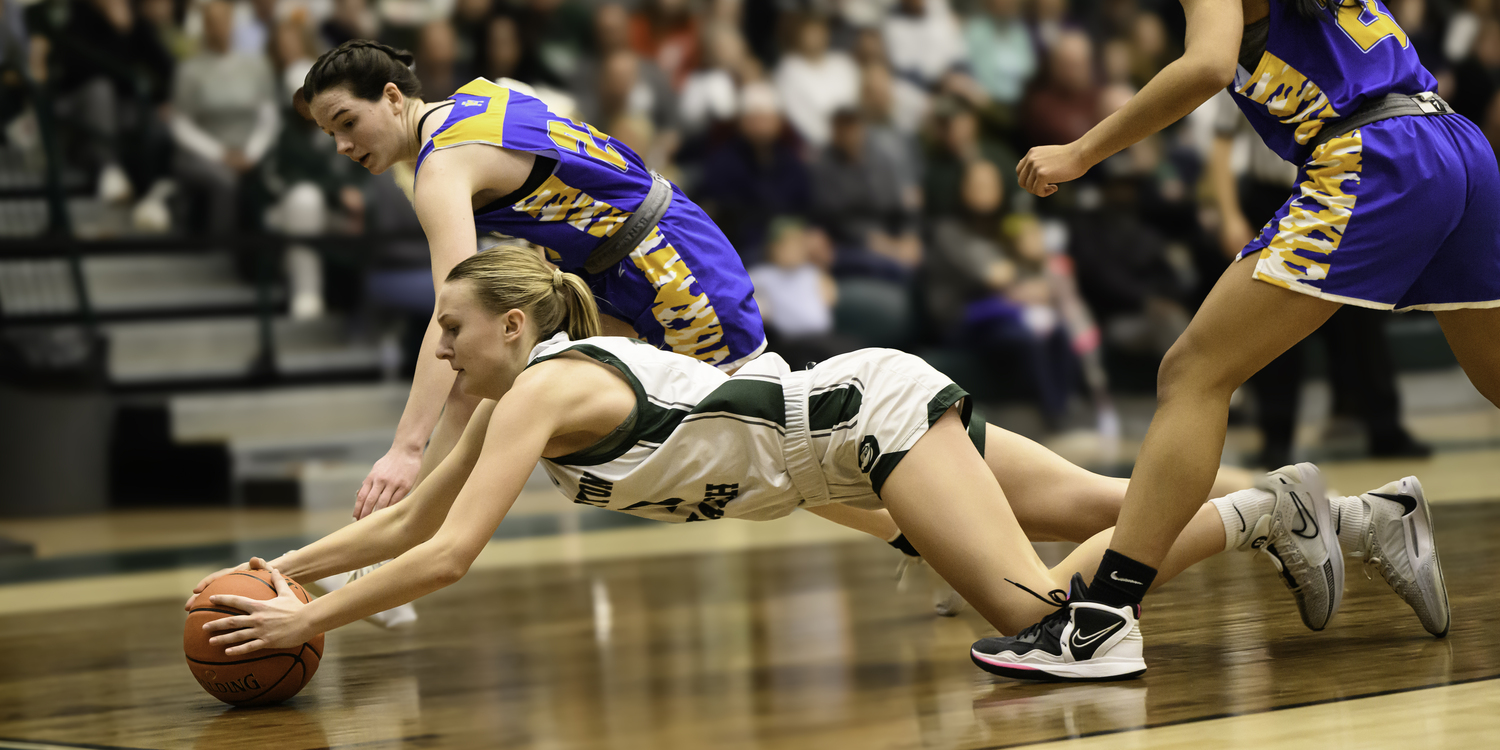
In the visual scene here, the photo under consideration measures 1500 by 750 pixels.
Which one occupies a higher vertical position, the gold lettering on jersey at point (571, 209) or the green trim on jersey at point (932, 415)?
the gold lettering on jersey at point (571, 209)

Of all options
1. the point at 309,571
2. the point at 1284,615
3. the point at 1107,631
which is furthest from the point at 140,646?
the point at 1284,615

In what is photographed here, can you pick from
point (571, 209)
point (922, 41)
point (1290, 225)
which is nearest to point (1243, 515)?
point (1290, 225)

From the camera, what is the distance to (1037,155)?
8.70 feet

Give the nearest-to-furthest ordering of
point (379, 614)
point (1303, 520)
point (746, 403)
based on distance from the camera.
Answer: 1. point (746, 403)
2. point (1303, 520)
3. point (379, 614)

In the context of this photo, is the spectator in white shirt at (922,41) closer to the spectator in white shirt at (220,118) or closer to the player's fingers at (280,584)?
the spectator in white shirt at (220,118)

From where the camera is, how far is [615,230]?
329 cm

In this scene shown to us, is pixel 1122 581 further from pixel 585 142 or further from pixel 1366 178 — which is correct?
pixel 585 142

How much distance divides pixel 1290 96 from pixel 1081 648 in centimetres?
103

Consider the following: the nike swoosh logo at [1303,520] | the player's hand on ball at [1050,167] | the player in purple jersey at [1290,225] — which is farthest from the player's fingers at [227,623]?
the nike swoosh logo at [1303,520]

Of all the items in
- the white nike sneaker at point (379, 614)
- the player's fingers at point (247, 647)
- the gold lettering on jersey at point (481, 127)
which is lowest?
the white nike sneaker at point (379, 614)

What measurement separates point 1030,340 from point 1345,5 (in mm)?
6032

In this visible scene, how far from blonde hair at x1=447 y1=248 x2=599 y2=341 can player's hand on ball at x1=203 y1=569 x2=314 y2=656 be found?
2.05 ft

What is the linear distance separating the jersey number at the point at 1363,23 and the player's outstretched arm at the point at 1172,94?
18cm

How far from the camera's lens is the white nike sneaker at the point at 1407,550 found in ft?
9.25
